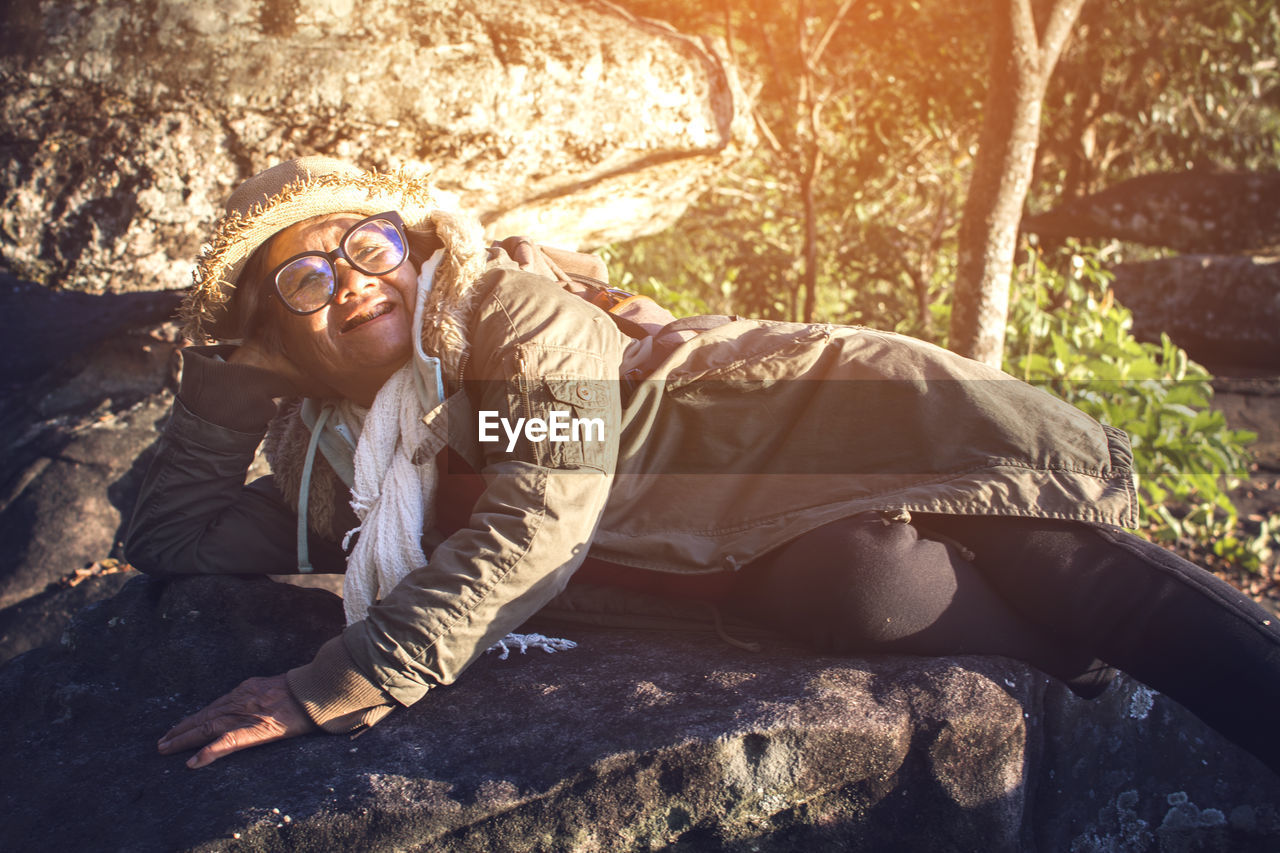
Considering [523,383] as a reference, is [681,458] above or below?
below

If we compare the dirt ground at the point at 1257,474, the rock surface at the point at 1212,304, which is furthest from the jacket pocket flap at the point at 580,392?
the rock surface at the point at 1212,304

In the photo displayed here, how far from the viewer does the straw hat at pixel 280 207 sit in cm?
226

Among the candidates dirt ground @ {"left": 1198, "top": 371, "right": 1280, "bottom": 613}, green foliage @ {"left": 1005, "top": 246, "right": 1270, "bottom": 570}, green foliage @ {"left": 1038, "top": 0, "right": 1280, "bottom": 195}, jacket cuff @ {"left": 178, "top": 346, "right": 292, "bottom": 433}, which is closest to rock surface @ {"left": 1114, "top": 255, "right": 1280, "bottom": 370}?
dirt ground @ {"left": 1198, "top": 371, "right": 1280, "bottom": 613}

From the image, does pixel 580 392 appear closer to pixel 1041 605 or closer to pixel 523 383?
pixel 523 383

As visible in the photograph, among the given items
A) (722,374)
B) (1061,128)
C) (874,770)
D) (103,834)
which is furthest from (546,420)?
(1061,128)

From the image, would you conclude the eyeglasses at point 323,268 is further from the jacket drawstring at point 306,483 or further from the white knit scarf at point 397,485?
the jacket drawstring at point 306,483

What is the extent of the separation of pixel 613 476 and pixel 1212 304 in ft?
23.9

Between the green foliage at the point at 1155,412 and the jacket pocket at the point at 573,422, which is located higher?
the jacket pocket at the point at 573,422

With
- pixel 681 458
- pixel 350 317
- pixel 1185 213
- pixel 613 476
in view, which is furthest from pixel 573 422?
pixel 1185 213

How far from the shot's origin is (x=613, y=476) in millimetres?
2084

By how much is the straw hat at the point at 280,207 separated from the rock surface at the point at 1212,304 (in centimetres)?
728

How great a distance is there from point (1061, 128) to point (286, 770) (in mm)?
8599

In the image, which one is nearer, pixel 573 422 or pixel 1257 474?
pixel 573 422

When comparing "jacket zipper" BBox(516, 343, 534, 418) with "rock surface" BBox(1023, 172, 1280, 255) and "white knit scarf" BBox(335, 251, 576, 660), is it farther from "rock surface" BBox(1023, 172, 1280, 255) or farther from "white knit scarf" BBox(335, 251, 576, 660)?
"rock surface" BBox(1023, 172, 1280, 255)
